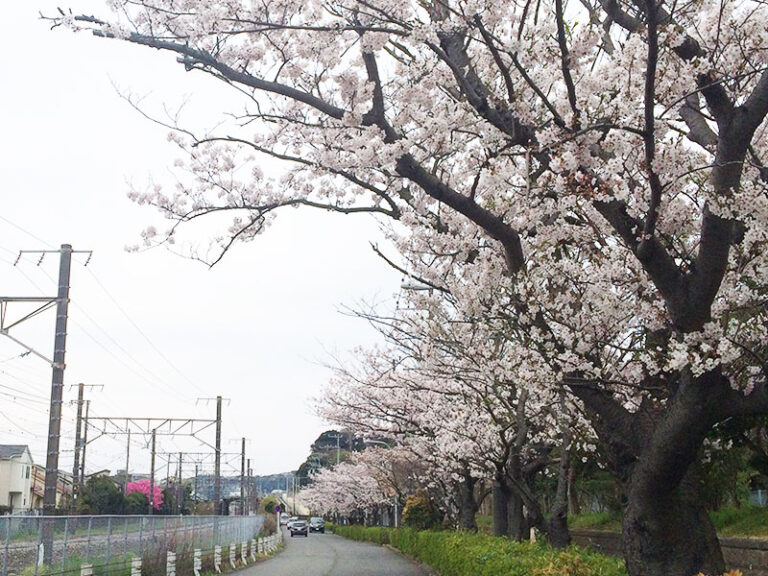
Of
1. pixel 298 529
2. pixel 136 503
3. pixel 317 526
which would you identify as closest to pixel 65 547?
pixel 136 503

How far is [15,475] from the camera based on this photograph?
57.3 meters

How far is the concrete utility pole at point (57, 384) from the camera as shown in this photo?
15.7m

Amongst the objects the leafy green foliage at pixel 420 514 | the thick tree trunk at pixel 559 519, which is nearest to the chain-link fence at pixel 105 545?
the thick tree trunk at pixel 559 519

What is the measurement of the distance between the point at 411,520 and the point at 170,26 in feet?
104

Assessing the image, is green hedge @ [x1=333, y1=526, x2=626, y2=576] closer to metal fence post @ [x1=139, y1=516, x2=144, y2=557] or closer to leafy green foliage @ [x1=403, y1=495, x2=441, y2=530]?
metal fence post @ [x1=139, y1=516, x2=144, y2=557]

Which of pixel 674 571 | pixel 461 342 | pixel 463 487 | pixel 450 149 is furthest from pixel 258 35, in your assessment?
pixel 463 487

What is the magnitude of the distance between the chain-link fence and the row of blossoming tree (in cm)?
517

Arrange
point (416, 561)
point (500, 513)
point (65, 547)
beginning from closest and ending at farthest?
1. point (65, 547)
2. point (500, 513)
3. point (416, 561)

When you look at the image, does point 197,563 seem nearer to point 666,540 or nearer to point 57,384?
point 57,384

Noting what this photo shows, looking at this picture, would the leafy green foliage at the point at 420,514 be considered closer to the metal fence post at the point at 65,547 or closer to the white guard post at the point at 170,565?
the white guard post at the point at 170,565

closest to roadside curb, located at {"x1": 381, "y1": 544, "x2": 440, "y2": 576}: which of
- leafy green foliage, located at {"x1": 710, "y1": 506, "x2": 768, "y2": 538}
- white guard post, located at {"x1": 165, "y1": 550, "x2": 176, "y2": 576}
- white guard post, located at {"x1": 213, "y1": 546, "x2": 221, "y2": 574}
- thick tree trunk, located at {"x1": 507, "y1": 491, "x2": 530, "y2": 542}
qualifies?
thick tree trunk, located at {"x1": 507, "y1": 491, "x2": 530, "y2": 542}

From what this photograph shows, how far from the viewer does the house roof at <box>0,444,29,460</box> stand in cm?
5801

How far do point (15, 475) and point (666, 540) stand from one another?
58.7 m

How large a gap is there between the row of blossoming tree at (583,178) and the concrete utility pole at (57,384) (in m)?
8.27
